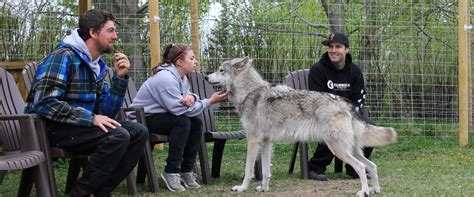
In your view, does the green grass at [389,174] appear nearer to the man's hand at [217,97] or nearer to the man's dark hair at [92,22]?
the man's hand at [217,97]

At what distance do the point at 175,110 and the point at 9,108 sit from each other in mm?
1367

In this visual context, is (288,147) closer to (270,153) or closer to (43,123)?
(270,153)

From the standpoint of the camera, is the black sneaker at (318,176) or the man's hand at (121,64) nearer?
the man's hand at (121,64)

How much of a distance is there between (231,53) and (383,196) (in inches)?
169

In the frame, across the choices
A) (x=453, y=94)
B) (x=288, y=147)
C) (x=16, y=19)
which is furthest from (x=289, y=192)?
(x=453, y=94)

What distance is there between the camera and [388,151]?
9.77 m

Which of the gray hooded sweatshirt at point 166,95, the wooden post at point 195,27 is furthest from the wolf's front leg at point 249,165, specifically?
the wooden post at point 195,27

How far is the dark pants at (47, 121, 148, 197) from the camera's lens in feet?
15.6

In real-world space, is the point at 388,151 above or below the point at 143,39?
below

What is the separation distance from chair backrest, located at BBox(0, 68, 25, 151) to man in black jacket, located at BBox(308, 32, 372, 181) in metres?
3.03

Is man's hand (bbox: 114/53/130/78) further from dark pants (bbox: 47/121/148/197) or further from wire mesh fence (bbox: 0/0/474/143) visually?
wire mesh fence (bbox: 0/0/474/143)

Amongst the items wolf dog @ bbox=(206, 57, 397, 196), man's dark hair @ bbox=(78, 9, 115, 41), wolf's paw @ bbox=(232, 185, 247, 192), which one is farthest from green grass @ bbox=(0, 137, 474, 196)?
man's dark hair @ bbox=(78, 9, 115, 41)

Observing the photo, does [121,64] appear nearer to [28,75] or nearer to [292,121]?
[28,75]

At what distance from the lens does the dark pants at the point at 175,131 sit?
609 cm
